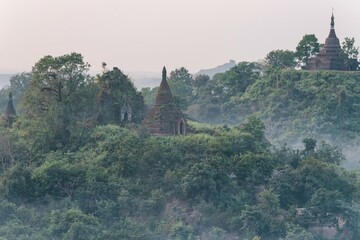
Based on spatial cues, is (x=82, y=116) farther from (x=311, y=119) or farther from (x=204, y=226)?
(x=311, y=119)

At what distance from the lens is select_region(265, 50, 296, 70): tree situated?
181 ft

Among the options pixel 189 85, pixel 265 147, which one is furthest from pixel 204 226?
pixel 189 85

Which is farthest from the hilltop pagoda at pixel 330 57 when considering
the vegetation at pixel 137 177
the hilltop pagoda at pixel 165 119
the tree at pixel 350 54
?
the hilltop pagoda at pixel 165 119

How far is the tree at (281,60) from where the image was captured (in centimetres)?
5519

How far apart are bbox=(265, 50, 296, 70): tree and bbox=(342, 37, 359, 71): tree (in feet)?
9.12

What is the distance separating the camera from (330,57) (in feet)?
173

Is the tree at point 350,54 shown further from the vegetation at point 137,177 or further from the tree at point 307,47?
the vegetation at point 137,177

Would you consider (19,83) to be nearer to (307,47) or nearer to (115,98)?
(307,47)

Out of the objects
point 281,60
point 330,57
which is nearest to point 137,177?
point 330,57

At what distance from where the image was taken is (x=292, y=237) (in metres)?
32.9

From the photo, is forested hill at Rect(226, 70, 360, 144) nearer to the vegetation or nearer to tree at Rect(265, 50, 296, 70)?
tree at Rect(265, 50, 296, 70)

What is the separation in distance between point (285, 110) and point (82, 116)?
16.9m

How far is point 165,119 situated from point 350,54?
17.5 meters

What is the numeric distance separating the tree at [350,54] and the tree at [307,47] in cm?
133
